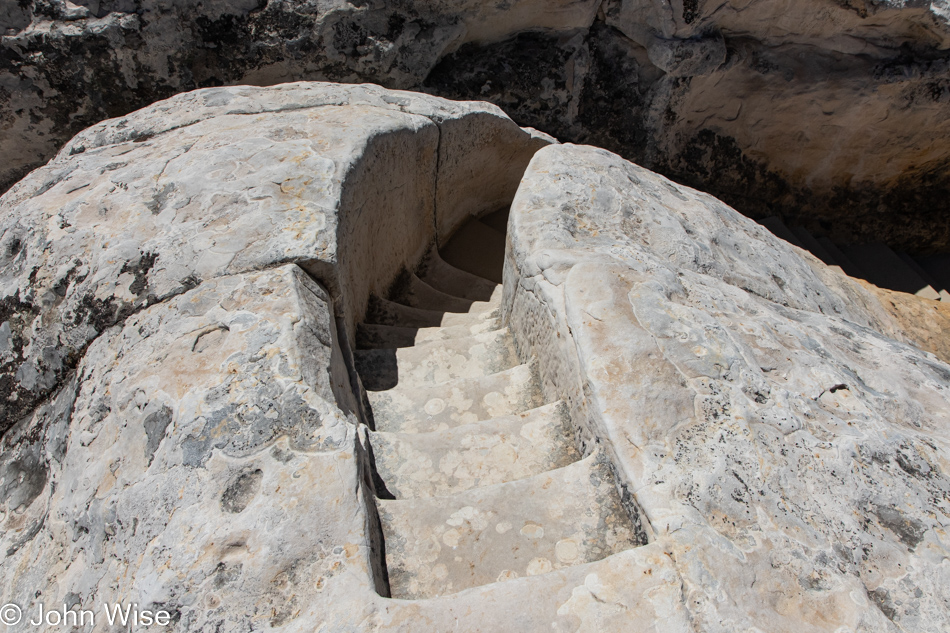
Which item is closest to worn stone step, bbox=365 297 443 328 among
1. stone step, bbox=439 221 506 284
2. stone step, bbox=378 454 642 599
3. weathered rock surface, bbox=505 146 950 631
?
weathered rock surface, bbox=505 146 950 631

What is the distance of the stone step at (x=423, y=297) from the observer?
263cm

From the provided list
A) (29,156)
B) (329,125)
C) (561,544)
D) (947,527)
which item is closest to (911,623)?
(947,527)

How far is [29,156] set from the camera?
3139 millimetres

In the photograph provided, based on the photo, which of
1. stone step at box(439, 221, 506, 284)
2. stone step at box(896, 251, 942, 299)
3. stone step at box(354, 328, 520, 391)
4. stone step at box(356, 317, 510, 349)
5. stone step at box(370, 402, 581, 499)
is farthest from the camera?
stone step at box(896, 251, 942, 299)

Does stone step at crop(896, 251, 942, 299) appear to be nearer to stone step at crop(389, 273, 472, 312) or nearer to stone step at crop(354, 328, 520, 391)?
stone step at crop(389, 273, 472, 312)

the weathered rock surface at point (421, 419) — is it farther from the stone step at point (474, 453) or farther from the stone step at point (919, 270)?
the stone step at point (919, 270)

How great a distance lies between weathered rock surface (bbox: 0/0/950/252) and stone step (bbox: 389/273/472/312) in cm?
133

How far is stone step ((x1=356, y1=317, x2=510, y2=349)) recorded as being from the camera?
2178 millimetres

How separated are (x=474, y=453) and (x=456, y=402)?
271 mm

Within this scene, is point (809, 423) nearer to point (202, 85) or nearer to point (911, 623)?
point (911, 623)

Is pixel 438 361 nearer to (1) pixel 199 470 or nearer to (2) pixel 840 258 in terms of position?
(1) pixel 199 470

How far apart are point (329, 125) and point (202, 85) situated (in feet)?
4.85

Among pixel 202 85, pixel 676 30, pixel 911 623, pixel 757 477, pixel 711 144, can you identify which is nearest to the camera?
pixel 911 623

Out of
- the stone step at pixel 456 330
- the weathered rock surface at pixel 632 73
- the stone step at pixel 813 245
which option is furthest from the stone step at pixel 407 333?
the stone step at pixel 813 245
